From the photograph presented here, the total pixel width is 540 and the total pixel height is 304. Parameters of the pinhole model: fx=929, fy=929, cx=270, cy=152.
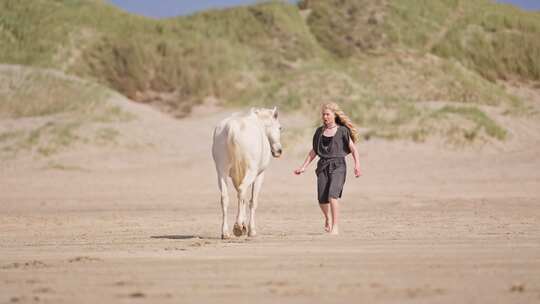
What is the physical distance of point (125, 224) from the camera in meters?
14.6

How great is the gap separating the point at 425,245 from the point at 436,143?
17177 millimetres

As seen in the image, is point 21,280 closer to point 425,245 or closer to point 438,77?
point 425,245

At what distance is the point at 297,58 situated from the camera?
3841cm

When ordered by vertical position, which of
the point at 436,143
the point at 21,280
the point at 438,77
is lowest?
the point at 21,280

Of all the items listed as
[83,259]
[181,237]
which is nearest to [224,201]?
[181,237]

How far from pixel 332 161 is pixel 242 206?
1403mm

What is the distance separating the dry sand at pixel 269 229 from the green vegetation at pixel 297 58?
85.3 inches

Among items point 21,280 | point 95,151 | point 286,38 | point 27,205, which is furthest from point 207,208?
point 286,38

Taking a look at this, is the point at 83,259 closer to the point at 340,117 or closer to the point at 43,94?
the point at 340,117

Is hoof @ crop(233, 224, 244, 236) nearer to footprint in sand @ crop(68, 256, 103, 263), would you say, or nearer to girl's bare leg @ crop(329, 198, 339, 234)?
girl's bare leg @ crop(329, 198, 339, 234)

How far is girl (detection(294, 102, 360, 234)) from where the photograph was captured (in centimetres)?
1180

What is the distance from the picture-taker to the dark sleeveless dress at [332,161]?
11805 millimetres

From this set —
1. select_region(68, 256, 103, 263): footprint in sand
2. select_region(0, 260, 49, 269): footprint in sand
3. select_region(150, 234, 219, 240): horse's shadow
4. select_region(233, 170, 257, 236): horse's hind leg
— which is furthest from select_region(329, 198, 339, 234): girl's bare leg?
select_region(0, 260, 49, 269): footprint in sand

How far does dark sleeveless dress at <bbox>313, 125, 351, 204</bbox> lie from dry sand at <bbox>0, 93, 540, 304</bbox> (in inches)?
26.0
